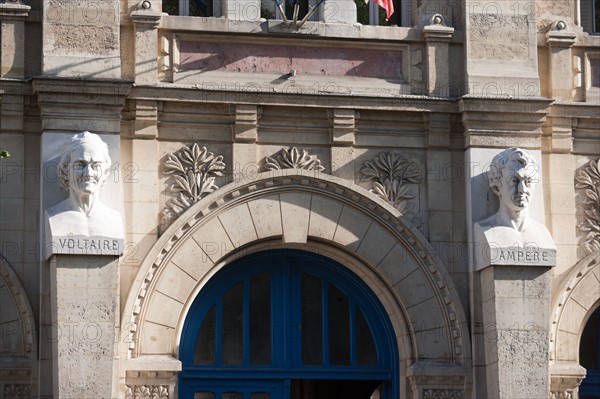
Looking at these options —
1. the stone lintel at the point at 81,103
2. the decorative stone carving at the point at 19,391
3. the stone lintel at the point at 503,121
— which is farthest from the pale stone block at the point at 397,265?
the decorative stone carving at the point at 19,391

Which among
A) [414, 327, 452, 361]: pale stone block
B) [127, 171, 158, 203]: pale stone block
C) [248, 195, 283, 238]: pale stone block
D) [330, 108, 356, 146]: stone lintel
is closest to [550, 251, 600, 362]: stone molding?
[414, 327, 452, 361]: pale stone block

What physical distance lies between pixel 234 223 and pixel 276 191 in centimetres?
80

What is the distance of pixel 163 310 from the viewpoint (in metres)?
22.4

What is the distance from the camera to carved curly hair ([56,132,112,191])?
21.8 metres

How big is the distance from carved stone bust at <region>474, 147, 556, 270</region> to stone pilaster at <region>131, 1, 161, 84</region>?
518 centimetres

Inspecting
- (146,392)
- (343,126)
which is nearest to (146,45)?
(343,126)

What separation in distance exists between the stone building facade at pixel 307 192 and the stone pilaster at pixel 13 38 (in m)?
0.03

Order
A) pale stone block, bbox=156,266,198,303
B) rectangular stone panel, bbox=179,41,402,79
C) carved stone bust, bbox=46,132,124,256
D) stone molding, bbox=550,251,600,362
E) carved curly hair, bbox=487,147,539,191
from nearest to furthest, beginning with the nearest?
carved stone bust, bbox=46,132,124,256 < pale stone block, bbox=156,266,198,303 < carved curly hair, bbox=487,147,539,191 < rectangular stone panel, bbox=179,41,402,79 < stone molding, bbox=550,251,600,362

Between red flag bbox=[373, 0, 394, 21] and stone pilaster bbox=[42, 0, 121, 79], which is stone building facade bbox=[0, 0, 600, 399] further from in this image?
red flag bbox=[373, 0, 394, 21]

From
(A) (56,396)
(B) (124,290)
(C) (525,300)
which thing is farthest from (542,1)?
(A) (56,396)

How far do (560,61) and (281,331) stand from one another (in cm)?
603

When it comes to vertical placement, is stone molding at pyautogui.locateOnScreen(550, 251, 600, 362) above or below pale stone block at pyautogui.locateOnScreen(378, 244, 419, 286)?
below

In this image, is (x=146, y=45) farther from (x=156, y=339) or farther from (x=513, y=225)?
(x=513, y=225)

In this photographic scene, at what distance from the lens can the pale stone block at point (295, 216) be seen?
23.1 meters
